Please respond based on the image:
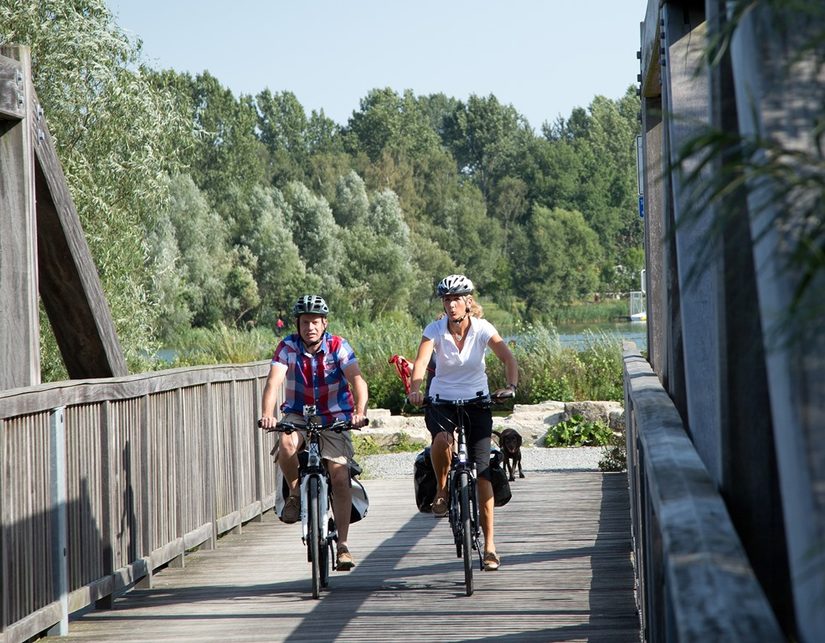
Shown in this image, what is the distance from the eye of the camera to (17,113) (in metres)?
6.57

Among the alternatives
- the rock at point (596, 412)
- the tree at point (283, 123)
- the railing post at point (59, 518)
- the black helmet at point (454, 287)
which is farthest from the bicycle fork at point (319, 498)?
the tree at point (283, 123)

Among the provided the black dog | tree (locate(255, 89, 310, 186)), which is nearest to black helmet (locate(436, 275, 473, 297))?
the black dog

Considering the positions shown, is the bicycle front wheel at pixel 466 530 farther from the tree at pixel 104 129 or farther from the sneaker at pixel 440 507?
the tree at pixel 104 129

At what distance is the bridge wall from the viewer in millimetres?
1223

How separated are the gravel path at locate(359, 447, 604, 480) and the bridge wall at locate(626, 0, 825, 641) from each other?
1106 cm

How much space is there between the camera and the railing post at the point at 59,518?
244 inches

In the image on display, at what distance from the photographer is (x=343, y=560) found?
7.69 m

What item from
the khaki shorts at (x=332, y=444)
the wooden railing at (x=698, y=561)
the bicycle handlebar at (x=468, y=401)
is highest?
the bicycle handlebar at (x=468, y=401)

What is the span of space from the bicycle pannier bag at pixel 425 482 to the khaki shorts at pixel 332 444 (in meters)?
0.45

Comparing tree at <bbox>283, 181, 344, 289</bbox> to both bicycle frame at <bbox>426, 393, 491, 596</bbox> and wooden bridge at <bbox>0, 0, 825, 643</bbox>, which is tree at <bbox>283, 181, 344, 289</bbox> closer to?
wooden bridge at <bbox>0, 0, 825, 643</bbox>

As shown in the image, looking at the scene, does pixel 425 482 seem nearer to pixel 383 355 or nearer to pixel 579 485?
pixel 579 485

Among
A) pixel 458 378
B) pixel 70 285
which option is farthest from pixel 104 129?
pixel 458 378

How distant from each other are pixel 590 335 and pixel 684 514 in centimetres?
2315

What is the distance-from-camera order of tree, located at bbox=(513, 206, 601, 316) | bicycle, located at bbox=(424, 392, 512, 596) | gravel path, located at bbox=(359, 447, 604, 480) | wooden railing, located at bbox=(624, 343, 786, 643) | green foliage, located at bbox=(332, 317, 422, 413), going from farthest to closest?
tree, located at bbox=(513, 206, 601, 316), green foliage, located at bbox=(332, 317, 422, 413), gravel path, located at bbox=(359, 447, 604, 480), bicycle, located at bbox=(424, 392, 512, 596), wooden railing, located at bbox=(624, 343, 786, 643)
